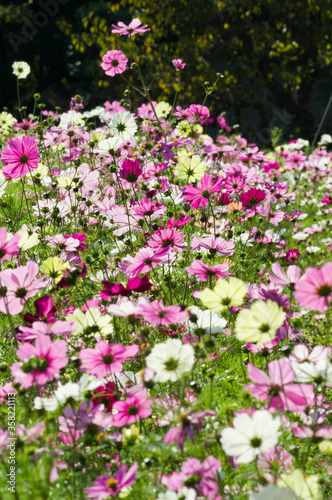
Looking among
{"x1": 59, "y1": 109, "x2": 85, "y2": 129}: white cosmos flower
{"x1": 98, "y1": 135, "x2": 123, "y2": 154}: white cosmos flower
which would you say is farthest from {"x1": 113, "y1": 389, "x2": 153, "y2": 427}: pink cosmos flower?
{"x1": 59, "y1": 109, "x2": 85, "y2": 129}: white cosmos flower

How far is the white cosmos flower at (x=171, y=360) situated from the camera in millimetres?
913

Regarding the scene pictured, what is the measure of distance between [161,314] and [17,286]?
0.33m

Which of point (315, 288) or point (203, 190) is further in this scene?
point (203, 190)

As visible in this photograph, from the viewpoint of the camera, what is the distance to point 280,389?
0.88m

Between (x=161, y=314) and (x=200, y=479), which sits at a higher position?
(x=161, y=314)

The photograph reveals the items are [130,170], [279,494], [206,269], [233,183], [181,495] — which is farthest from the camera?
[233,183]

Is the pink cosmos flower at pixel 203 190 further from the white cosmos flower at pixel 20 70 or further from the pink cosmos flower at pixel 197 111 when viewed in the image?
the white cosmos flower at pixel 20 70

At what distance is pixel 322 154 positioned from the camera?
5023 mm

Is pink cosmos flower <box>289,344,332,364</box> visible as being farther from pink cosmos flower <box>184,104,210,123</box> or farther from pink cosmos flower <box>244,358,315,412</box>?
pink cosmos flower <box>184,104,210,123</box>

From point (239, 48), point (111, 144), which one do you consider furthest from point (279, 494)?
point (239, 48)

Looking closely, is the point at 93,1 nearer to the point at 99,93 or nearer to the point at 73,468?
the point at 99,93

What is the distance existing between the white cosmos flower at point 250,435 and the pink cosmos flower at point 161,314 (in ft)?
0.76

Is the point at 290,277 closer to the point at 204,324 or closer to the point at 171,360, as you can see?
the point at 204,324

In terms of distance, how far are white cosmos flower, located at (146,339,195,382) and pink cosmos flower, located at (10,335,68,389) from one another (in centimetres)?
16
